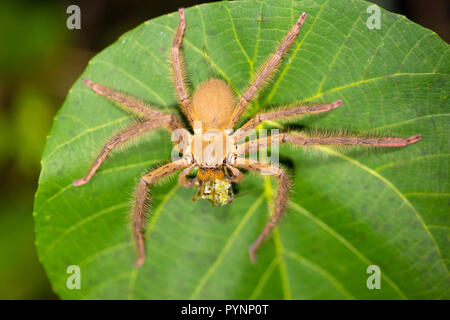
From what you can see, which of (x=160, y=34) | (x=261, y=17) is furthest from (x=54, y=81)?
(x=261, y=17)

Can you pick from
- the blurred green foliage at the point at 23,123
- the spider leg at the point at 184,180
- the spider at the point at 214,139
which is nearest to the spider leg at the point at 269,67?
the spider at the point at 214,139

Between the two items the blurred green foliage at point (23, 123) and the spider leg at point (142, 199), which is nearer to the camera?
the spider leg at point (142, 199)

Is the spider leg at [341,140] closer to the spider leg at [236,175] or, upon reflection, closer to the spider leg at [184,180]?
the spider leg at [236,175]

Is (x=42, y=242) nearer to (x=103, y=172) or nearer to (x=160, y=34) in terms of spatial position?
(x=103, y=172)

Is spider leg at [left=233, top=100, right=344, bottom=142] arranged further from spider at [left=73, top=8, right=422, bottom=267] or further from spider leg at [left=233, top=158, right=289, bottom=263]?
spider leg at [left=233, top=158, right=289, bottom=263]

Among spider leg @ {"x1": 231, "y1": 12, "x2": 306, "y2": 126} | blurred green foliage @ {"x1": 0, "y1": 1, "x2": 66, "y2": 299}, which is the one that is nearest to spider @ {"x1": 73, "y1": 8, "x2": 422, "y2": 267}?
spider leg @ {"x1": 231, "y1": 12, "x2": 306, "y2": 126}

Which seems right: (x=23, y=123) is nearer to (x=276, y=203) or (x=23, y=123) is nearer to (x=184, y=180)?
Answer: (x=184, y=180)
